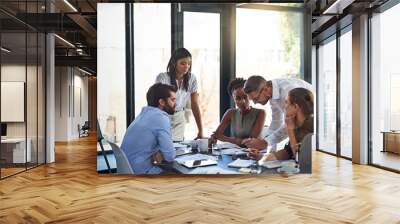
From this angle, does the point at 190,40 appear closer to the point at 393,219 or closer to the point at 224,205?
the point at 224,205

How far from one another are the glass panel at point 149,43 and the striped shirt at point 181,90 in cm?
10

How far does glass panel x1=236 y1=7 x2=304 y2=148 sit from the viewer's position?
6594mm

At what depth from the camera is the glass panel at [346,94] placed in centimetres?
879

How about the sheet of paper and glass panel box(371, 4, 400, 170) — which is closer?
the sheet of paper

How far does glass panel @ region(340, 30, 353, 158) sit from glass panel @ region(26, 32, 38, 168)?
678cm

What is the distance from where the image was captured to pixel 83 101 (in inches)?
744

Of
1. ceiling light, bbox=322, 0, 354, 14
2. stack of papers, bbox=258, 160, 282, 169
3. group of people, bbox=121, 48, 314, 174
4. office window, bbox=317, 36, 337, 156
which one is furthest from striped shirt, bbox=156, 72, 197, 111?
office window, bbox=317, 36, 337, 156

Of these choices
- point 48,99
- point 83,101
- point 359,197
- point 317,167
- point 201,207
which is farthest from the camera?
point 83,101

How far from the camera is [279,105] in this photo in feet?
21.5

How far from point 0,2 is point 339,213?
5965 millimetres

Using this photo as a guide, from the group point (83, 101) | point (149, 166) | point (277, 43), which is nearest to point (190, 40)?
point (277, 43)

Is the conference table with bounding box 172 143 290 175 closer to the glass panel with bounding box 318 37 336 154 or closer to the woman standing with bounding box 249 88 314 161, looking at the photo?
the woman standing with bounding box 249 88 314 161

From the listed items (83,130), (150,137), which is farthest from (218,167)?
(83,130)

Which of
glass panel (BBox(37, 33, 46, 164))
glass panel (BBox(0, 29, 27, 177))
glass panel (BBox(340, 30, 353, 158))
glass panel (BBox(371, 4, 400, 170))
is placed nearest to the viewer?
glass panel (BBox(0, 29, 27, 177))
